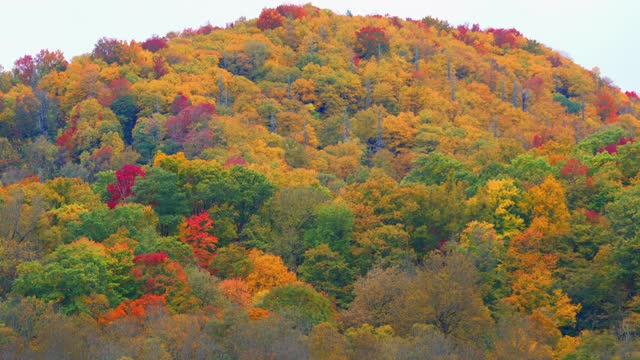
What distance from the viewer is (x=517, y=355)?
54250mm

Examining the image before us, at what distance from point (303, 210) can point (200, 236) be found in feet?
22.7

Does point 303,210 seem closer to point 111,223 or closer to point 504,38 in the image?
point 111,223

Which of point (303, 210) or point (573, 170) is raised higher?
point (573, 170)

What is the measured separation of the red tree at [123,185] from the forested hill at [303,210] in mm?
183

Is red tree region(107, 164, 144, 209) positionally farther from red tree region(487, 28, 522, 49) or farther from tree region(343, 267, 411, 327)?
red tree region(487, 28, 522, 49)

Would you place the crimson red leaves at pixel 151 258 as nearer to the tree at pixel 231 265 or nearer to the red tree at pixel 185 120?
the tree at pixel 231 265

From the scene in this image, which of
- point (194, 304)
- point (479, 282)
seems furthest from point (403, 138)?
point (194, 304)

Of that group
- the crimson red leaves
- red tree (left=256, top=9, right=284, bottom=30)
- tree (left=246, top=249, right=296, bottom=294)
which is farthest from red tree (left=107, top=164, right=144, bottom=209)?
red tree (left=256, top=9, right=284, bottom=30)

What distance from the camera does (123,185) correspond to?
82.2 meters

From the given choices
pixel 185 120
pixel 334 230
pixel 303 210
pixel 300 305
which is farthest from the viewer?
pixel 185 120

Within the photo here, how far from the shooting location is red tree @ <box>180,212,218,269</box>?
243ft

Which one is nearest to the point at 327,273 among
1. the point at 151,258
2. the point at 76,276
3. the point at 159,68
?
the point at 151,258

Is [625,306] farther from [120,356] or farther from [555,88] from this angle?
[555,88]

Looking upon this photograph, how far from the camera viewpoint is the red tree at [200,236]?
73.9m
